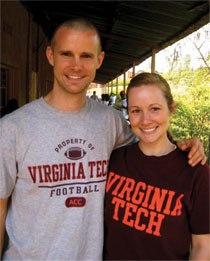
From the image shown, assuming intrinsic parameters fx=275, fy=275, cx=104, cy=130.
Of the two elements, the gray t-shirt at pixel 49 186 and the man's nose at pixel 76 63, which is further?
the man's nose at pixel 76 63

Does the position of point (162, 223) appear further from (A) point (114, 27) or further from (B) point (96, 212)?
(A) point (114, 27)

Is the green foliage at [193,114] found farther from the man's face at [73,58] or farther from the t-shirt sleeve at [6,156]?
the t-shirt sleeve at [6,156]

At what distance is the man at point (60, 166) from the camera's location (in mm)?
1493

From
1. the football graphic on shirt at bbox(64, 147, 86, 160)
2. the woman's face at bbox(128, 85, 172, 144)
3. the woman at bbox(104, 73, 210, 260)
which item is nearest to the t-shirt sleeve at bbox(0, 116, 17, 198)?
the football graphic on shirt at bbox(64, 147, 86, 160)

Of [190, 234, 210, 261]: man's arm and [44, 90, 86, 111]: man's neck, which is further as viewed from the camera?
[44, 90, 86, 111]: man's neck

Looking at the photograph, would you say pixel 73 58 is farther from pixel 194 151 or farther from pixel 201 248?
pixel 201 248

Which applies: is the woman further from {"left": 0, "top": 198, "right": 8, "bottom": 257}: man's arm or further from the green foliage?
the green foliage

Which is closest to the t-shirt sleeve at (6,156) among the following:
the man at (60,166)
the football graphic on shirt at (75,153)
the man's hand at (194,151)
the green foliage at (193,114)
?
the man at (60,166)

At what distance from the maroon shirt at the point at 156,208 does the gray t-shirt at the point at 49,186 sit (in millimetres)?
111

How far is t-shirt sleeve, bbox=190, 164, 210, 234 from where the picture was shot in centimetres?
140

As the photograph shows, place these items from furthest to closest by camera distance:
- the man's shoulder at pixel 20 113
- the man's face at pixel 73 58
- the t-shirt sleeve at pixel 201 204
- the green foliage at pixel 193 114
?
the green foliage at pixel 193 114, the man's face at pixel 73 58, the man's shoulder at pixel 20 113, the t-shirt sleeve at pixel 201 204

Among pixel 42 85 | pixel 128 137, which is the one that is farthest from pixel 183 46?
pixel 128 137

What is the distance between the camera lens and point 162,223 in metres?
1.47

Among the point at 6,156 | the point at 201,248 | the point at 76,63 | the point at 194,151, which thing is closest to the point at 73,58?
the point at 76,63
